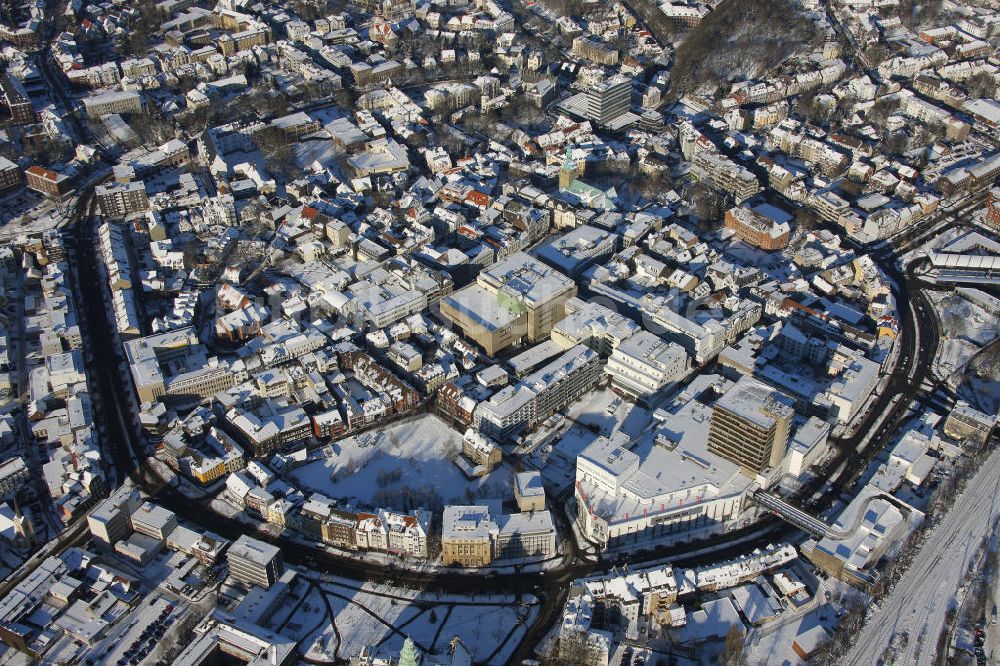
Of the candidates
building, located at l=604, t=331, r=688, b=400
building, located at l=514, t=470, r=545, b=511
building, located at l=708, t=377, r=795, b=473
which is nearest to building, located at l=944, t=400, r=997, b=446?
building, located at l=708, t=377, r=795, b=473

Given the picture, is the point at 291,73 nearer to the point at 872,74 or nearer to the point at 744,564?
the point at 872,74

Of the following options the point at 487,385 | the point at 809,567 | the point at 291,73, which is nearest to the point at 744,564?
the point at 809,567

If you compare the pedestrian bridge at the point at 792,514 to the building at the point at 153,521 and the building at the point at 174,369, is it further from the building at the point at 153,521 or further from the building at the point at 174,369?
the building at the point at 174,369

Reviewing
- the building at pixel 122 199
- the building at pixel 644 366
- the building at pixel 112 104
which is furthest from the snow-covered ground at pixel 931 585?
the building at pixel 112 104

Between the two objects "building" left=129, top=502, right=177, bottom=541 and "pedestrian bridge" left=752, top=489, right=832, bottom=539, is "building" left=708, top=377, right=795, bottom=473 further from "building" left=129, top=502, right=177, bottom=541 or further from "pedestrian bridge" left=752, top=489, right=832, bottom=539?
"building" left=129, top=502, right=177, bottom=541

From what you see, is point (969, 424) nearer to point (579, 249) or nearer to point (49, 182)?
point (579, 249)

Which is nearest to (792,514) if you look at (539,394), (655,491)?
(655,491)

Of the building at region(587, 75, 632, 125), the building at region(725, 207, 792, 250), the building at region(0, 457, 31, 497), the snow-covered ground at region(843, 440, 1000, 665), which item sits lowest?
the building at region(0, 457, 31, 497)
